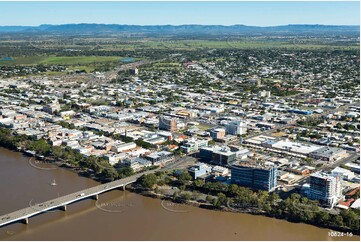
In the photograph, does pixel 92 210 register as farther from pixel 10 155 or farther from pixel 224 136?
pixel 224 136

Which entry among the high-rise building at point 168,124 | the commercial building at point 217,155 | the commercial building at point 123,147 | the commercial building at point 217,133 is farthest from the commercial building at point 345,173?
the high-rise building at point 168,124

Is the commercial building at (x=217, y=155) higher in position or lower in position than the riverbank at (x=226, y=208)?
higher

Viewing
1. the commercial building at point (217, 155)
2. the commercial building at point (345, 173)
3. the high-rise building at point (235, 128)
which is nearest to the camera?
the commercial building at point (345, 173)

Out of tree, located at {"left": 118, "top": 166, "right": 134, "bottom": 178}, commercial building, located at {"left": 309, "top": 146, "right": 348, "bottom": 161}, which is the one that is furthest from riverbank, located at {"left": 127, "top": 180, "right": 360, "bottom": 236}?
commercial building, located at {"left": 309, "top": 146, "right": 348, "bottom": 161}

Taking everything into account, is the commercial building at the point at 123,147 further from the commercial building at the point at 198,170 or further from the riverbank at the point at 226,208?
the riverbank at the point at 226,208

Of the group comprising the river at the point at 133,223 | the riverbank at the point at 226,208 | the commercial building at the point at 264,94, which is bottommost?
the river at the point at 133,223

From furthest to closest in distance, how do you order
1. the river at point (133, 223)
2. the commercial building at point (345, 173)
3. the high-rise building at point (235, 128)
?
the high-rise building at point (235, 128), the commercial building at point (345, 173), the river at point (133, 223)

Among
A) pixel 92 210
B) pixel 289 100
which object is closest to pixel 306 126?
pixel 289 100
